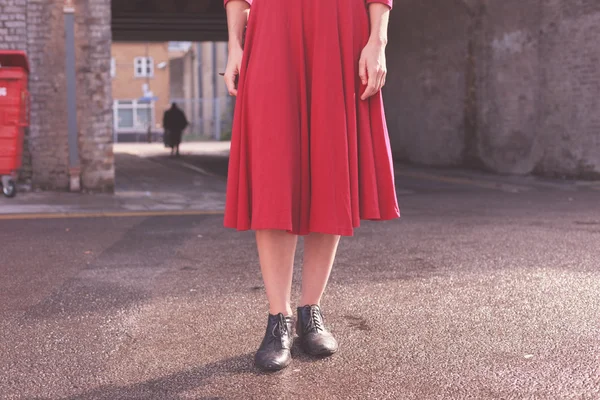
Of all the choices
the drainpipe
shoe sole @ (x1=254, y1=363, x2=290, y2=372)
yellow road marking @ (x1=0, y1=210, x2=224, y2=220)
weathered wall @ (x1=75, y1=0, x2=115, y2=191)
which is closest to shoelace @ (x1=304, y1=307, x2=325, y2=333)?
shoe sole @ (x1=254, y1=363, x2=290, y2=372)

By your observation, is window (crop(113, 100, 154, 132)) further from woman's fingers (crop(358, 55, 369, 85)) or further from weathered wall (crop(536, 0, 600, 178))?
woman's fingers (crop(358, 55, 369, 85))

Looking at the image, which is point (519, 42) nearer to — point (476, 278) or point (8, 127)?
point (8, 127)

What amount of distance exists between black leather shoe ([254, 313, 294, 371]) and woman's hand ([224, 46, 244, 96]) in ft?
2.88

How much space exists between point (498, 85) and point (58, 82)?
298 inches

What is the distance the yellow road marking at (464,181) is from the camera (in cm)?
1061

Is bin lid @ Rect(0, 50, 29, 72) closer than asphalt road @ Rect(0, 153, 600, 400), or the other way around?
asphalt road @ Rect(0, 153, 600, 400)

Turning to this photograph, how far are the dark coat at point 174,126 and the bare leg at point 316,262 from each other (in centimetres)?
2056

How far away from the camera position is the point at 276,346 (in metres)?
2.85

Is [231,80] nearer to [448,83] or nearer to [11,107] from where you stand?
[11,107]

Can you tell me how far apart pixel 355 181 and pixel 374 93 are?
337 mm

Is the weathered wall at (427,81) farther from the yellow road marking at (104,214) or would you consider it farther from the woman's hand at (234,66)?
the woman's hand at (234,66)

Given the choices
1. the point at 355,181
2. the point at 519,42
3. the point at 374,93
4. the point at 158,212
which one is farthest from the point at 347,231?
the point at 519,42

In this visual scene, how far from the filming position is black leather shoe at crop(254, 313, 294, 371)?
2.77 meters

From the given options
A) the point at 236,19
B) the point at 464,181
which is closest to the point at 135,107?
the point at 464,181
